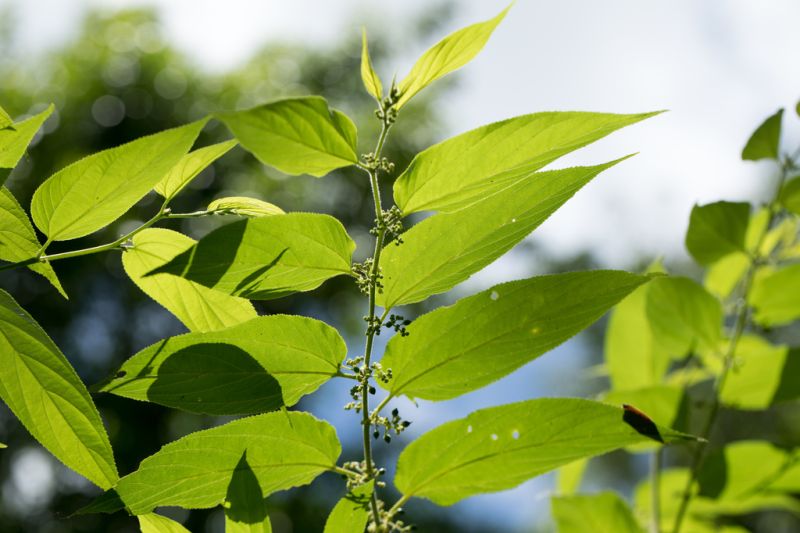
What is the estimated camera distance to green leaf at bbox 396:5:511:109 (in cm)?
45

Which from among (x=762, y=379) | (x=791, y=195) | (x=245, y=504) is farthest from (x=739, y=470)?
(x=245, y=504)

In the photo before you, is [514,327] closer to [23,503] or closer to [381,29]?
[23,503]

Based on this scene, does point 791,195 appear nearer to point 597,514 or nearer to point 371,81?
point 597,514

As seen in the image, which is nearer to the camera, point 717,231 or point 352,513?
point 352,513

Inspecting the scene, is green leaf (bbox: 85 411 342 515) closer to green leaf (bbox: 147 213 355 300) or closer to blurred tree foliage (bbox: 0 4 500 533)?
green leaf (bbox: 147 213 355 300)

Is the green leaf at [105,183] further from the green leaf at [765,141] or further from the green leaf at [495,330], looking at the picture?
the green leaf at [765,141]

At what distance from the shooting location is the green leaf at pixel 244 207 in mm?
496

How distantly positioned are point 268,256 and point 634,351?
614 millimetres

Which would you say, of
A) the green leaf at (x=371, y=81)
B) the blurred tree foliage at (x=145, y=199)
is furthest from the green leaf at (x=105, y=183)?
the blurred tree foliage at (x=145, y=199)

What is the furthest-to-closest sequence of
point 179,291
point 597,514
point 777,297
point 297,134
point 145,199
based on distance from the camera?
point 145,199, point 777,297, point 597,514, point 179,291, point 297,134

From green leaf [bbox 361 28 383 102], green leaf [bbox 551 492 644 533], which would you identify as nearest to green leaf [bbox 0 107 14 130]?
green leaf [bbox 361 28 383 102]

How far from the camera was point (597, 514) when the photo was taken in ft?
2.57

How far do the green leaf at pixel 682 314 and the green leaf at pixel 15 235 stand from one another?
0.63 meters

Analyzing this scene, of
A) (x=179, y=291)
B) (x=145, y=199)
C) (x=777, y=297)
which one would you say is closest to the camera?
(x=179, y=291)
